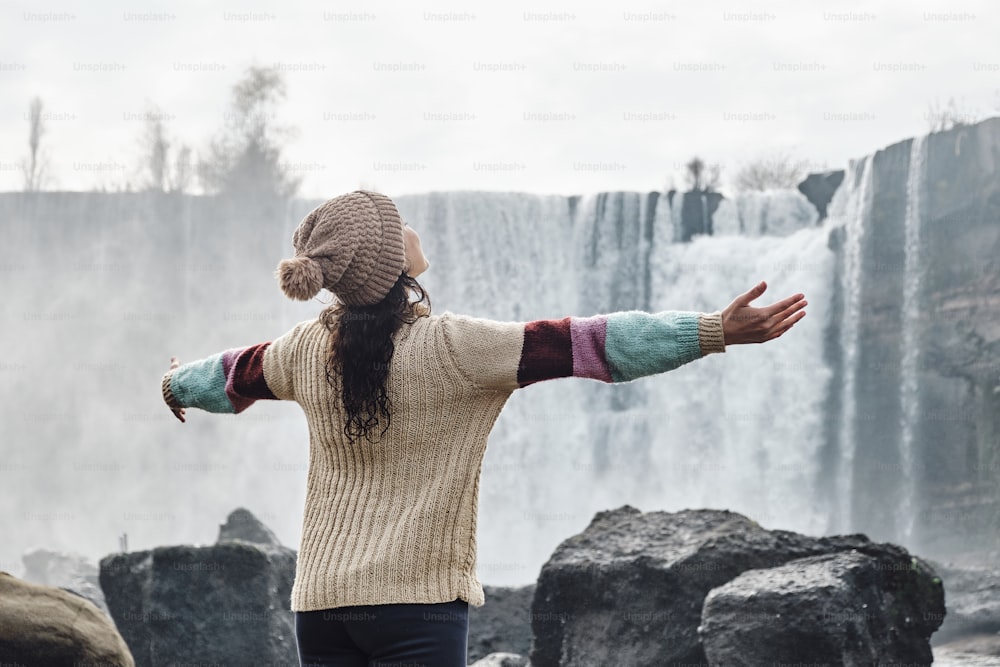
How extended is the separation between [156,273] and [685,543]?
904 inches

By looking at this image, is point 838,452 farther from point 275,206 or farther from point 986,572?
point 275,206

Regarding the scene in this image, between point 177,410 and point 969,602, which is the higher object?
point 177,410

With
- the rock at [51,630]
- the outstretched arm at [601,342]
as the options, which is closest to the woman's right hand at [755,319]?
the outstretched arm at [601,342]

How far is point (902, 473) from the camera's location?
21.4 meters

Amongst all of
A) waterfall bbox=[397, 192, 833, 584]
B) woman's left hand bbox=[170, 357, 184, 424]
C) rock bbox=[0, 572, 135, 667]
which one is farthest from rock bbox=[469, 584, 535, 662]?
waterfall bbox=[397, 192, 833, 584]

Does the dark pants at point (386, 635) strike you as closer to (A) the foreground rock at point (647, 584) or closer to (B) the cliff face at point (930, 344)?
(A) the foreground rock at point (647, 584)

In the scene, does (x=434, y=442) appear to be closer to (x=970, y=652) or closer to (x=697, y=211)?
(x=970, y=652)

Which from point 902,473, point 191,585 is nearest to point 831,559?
point 191,585

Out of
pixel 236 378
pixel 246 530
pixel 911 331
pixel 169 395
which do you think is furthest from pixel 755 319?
pixel 911 331

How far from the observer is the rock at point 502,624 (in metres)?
8.78

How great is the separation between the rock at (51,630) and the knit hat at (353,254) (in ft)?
12.6

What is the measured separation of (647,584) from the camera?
7.07 m

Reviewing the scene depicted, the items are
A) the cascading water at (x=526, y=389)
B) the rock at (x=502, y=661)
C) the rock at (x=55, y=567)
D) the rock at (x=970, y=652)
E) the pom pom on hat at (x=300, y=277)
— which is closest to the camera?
the pom pom on hat at (x=300, y=277)

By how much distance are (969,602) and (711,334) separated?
48.7ft
